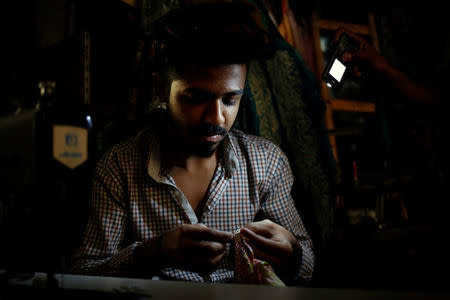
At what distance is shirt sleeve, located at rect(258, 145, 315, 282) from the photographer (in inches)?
43.9

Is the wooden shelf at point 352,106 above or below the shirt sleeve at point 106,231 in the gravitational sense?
above

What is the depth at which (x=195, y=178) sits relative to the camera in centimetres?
112

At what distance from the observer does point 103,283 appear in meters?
0.91

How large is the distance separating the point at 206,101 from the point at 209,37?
0.68 feet

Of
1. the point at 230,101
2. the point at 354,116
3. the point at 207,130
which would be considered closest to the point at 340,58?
the point at 354,116

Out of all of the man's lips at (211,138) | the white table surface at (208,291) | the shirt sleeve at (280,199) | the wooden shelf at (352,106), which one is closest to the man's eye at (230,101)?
the man's lips at (211,138)

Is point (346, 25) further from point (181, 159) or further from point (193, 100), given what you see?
point (181, 159)

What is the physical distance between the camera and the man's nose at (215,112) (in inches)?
40.1

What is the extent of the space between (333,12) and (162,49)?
0.57m

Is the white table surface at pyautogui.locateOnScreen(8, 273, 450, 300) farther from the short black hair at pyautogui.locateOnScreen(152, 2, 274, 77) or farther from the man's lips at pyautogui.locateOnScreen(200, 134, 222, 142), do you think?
the short black hair at pyautogui.locateOnScreen(152, 2, 274, 77)

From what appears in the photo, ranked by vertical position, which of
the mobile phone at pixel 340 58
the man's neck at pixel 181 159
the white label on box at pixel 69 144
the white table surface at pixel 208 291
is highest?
the mobile phone at pixel 340 58

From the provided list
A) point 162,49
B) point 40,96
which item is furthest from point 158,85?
point 40,96

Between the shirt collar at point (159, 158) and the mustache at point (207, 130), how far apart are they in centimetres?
10

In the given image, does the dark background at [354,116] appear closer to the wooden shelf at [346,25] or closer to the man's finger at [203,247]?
the wooden shelf at [346,25]
